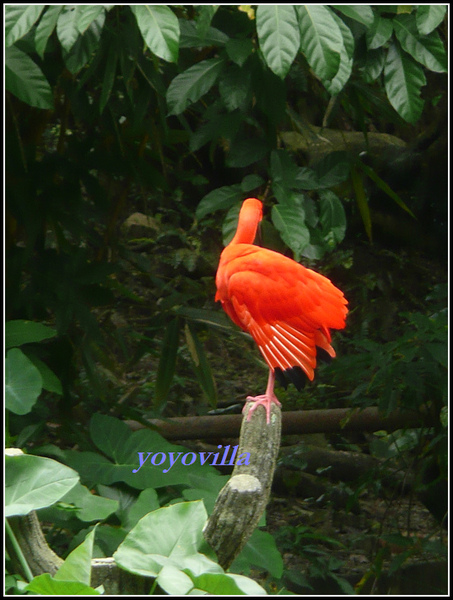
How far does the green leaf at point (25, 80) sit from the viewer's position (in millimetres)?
1809

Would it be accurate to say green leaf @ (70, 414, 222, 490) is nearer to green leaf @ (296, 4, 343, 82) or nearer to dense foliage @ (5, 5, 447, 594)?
dense foliage @ (5, 5, 447, 594)

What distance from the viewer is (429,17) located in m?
1.68

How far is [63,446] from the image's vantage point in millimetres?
2963

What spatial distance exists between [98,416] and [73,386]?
0.46 meters

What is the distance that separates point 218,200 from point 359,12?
0.56 meters

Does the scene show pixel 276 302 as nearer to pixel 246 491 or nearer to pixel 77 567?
pixel 246 491

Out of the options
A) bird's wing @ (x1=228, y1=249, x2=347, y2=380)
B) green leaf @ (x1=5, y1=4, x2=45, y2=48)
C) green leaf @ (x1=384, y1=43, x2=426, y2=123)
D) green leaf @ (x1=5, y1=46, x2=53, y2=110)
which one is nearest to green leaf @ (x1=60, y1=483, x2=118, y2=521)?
bird's wing @ (x1=228, y1=249, x2=347, y2=380)

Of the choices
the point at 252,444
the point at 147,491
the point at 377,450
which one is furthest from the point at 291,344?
the point at 377,450

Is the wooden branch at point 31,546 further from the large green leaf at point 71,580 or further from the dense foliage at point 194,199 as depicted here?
the large green leaf at point 71,580

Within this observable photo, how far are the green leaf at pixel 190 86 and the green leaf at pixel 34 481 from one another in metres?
0.91

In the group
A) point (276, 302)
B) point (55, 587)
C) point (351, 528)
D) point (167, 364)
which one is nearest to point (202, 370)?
point (167, 364)

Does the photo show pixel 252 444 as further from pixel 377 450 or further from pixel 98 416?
pixel 377 450

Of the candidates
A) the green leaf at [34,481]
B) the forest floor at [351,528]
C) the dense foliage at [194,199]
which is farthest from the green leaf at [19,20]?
the forest floor at [351,528]

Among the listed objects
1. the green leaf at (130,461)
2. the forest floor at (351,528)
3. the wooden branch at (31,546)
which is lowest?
the forest floor at (351,528)
